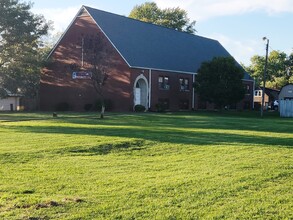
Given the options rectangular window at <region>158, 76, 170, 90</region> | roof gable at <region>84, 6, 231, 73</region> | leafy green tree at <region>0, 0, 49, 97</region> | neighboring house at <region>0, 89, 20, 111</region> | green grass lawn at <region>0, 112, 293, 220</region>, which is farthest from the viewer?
neighboring house at <region>0, 89, 20, 111</region>

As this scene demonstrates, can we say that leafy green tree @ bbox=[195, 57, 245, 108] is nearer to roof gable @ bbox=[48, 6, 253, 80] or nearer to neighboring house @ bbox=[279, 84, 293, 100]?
roof gable @ bbox=[48, 6, 253, 80]

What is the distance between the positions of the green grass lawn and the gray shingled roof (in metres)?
28.1

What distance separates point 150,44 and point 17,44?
Answer: 14547mm

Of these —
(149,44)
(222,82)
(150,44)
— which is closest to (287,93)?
(222,82)

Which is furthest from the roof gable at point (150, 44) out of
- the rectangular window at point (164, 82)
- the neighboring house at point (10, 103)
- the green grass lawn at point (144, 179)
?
the green grass lawn at point (144, 179)

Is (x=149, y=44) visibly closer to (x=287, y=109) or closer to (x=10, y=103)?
(x=287, y=109)

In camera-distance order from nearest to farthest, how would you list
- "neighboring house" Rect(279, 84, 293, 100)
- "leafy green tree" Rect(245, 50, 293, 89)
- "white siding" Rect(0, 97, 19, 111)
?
"white siding" Rect(0, 97, 19, 111), "neighboring house" Rect(279, 84, 293, 100), "leafy green tree" Rect(245, 50, 293, 89)

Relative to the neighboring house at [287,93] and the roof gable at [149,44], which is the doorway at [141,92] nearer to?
the roof gable at [149,44]

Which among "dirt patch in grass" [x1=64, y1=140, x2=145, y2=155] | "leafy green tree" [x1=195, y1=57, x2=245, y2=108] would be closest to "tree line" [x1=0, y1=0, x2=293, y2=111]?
"leafy green tree" [x1=195, y1=57, x2=245, y2=108]

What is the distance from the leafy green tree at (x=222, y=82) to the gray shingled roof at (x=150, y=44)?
5061 mm

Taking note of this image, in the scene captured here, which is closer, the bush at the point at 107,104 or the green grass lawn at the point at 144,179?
the green grass lawn at the point at 144,179

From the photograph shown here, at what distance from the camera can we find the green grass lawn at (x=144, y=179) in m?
6.11

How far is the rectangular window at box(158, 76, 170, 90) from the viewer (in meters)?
44.8

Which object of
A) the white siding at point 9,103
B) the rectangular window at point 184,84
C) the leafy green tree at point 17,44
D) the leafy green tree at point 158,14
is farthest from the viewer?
the leafy green tree at point 158,14
